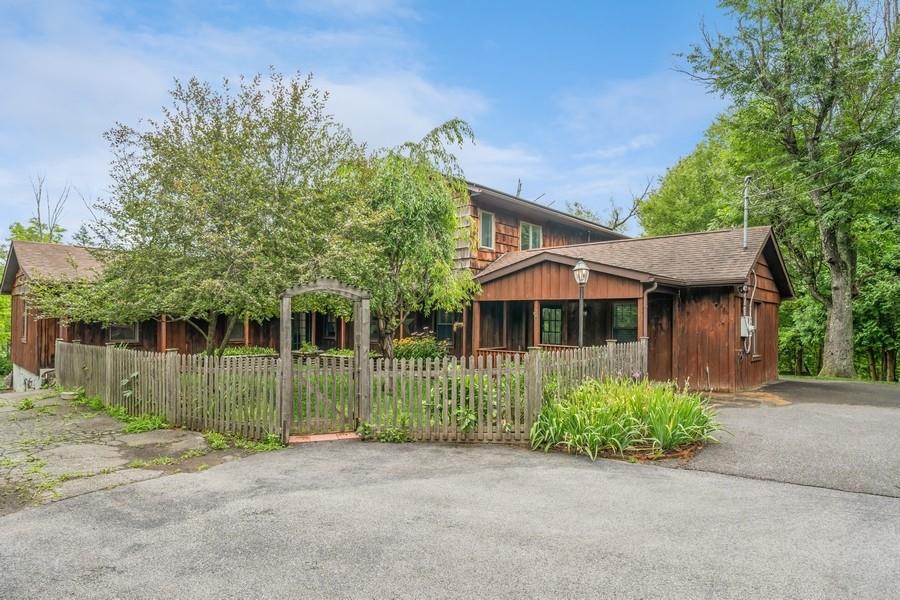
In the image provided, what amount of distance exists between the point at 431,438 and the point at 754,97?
18025 millimetres

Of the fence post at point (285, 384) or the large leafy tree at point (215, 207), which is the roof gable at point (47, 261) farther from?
the fence post at point (285, 384)

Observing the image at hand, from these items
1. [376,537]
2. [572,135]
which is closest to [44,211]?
[572,135]

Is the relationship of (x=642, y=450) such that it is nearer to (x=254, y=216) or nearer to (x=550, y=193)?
(x=254, y=216)

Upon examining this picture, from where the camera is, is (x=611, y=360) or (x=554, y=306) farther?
(x=554, y=306)

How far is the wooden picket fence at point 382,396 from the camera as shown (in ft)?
24.0

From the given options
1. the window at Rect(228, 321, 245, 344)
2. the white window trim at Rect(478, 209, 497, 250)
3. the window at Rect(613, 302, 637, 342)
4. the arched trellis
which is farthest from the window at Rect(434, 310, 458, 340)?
the arched trellis

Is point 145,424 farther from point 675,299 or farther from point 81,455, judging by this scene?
point 675,299

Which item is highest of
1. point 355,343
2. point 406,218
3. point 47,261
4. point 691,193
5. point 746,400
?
point 691,193

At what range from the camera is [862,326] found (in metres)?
19.9

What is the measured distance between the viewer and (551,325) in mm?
16312

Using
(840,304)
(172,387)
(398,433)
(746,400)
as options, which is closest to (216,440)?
(172,387)

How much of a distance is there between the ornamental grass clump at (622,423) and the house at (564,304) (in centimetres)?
419

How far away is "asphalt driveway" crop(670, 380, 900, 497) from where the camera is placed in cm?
581

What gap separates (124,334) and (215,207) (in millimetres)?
10783
